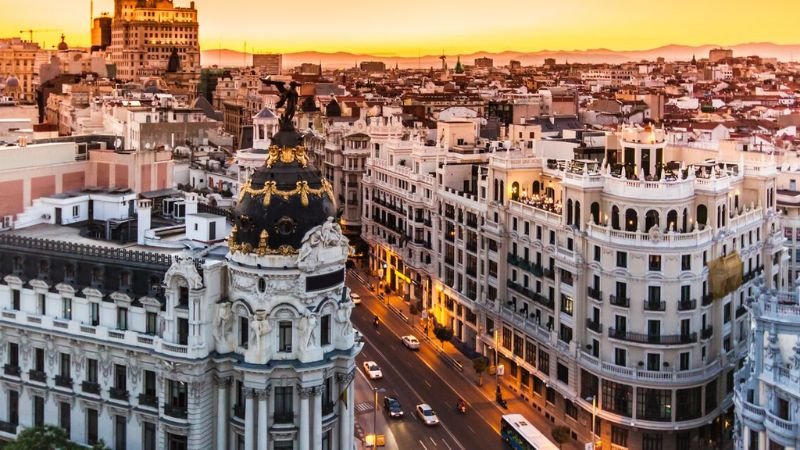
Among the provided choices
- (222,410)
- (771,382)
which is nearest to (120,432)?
(222,410)

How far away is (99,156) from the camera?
10100 cm

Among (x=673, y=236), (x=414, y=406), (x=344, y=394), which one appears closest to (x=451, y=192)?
(x=414, y=406)

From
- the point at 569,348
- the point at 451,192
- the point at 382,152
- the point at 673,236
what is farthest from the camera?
the point at 382,152

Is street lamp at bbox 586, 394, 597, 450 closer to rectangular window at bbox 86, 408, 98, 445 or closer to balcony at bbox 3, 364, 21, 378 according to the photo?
rectangular window at bbox 86, 408, 98, 445

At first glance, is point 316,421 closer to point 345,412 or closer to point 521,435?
point 345,412

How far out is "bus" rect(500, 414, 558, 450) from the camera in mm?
88250

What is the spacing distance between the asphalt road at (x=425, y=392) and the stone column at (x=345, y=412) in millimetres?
20357

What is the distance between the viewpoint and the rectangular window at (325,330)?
7106 centimetres

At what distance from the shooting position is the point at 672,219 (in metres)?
91.2

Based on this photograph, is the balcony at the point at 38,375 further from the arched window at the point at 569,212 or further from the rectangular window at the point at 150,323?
the arched window at the point at 569,212

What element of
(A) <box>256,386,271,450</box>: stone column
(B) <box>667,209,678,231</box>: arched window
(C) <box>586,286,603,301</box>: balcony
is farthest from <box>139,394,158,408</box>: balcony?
(B) <box>667,209,678,231</box>: arched window

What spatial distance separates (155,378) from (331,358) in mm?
12647

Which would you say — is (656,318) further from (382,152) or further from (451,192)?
(382,152)

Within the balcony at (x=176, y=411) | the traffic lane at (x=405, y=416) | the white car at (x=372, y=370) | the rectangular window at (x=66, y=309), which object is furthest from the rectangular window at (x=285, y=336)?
the white car at (x=372, y=370)
